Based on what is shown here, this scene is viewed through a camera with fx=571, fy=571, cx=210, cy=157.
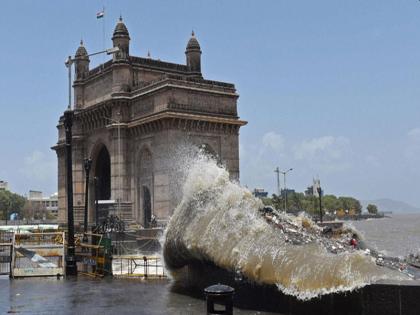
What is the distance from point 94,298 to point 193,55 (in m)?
45.0

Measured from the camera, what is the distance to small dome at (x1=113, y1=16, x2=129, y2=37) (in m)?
52.5

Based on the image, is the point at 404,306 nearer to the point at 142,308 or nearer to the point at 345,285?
the point at 345,285

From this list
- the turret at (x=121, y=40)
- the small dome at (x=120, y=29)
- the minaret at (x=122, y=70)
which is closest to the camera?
the minaret at (x=122, y=70)

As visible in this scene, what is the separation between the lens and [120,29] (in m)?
52.8

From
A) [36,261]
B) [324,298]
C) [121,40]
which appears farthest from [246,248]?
[121,40]

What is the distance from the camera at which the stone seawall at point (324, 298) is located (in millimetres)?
8828

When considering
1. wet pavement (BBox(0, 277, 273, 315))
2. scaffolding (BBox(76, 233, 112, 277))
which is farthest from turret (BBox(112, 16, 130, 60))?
wet pavement (BBox(0, 277, 273, 315))

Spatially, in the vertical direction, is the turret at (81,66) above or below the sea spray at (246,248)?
above

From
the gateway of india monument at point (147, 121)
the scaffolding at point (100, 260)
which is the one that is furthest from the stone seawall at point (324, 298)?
the gateway of india monument at point (147, 121)

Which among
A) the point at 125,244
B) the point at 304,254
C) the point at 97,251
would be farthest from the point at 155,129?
Answer: the point at 304,254

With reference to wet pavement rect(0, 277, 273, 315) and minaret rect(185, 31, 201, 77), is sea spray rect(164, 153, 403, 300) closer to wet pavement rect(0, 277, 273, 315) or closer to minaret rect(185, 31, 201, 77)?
wet pavement rect(0, 277, 273, 315)

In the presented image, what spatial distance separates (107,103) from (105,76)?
10.4 feet

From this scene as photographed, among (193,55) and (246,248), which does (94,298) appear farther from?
(193,55)

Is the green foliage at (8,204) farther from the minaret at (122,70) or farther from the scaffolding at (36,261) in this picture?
the scaffolding at (36,261)
